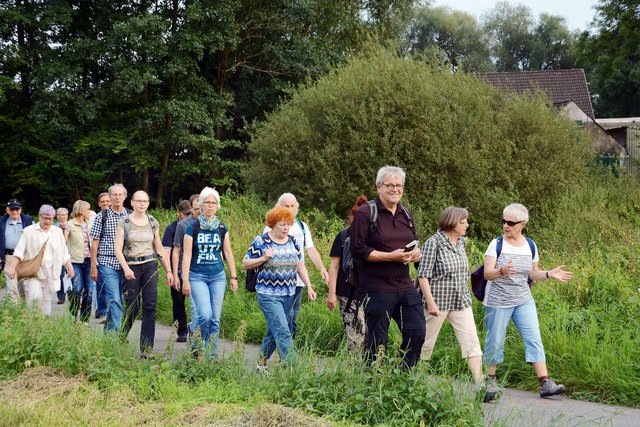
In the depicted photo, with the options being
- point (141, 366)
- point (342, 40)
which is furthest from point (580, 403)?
point (342, 40)

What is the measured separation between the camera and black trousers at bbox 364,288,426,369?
22.3 feet

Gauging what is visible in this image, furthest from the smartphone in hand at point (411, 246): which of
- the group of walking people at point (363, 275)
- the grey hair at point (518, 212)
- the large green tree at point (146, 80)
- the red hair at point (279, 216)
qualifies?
the large green tree at point (146, 80)

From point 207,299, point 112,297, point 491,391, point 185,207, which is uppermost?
point 185,207

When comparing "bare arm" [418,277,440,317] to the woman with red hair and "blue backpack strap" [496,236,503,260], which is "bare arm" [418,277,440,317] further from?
the woman with red hair

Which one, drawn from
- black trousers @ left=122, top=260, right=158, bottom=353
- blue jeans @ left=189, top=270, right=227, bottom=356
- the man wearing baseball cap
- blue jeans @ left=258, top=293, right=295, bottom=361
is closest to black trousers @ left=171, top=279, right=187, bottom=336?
black trousers @ left=122, top=260, right=158, bottom=353

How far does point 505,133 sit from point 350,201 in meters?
3.94

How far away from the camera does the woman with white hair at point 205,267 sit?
8.42m

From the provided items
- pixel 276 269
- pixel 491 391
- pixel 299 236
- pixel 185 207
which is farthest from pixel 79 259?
pixel 491 391

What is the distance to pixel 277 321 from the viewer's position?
7781 mm

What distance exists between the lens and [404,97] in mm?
18453

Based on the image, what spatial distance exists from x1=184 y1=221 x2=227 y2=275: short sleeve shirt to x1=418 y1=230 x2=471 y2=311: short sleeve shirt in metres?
2.29

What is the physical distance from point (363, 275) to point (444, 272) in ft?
3.33

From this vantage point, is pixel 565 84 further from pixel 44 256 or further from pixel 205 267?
pixel 205 267

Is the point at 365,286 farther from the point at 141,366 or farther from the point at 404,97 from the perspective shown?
the point at 404,97
